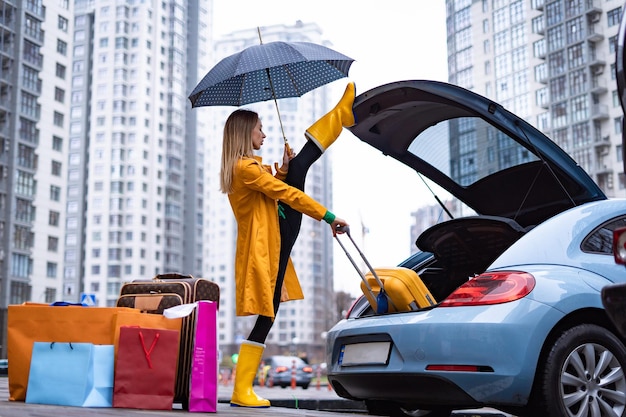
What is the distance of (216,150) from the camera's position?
14562 cm

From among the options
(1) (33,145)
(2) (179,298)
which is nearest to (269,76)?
(2) (179,298)

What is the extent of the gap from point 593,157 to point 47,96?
44379mm

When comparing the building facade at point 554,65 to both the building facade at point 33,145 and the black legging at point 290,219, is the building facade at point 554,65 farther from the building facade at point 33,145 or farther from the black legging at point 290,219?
the black legging at point 290,219

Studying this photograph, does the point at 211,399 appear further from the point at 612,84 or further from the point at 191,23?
the point at 191,23

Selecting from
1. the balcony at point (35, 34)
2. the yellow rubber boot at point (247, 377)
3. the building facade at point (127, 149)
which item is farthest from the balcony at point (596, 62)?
the yellow rubber boot at point (247, 377)

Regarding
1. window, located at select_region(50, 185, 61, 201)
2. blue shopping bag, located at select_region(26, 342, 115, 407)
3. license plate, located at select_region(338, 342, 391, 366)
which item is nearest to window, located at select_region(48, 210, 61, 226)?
window, located at select_region(50, 185, 61, 201)

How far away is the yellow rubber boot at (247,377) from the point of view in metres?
5.48

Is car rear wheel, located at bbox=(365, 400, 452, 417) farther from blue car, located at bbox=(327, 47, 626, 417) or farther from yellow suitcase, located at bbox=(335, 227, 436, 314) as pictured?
yellow suitcase, located at bbox=(335, 227, 436, 314)

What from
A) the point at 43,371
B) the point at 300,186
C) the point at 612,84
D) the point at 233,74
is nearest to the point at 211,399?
the point at 43,371

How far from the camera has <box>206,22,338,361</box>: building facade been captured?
131 meters

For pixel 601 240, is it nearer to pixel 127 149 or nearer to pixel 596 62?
pixel 596 62

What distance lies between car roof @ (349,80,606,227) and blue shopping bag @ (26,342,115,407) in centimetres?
237

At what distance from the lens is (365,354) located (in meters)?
4.99

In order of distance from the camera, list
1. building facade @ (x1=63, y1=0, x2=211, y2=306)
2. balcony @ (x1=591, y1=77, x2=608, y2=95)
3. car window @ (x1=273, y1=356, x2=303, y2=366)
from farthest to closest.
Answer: building facade @ (x1=63, y1=0, x2=211, y2=306) → balcony @ (x1=591, y1=77, x2=608, y2=95) → car window @ (x1=273, y1=356, x2=303, y2=366)
